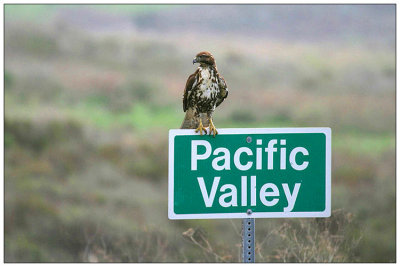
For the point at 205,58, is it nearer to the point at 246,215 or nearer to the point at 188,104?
the point at 188,104

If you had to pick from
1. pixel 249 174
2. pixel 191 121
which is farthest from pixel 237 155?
pixel 191 121

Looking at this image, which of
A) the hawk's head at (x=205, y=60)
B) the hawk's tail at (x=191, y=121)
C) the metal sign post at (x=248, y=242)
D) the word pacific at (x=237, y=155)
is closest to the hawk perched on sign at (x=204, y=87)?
the hawk's head at (x=205, y=60)

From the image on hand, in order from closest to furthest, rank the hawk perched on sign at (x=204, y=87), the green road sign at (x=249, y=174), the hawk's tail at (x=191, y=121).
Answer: the green road sign at (x=249, y=174) → the hawk's tail at (x=191, y=121) → the hawk perched on sign at (x=204, y=87)

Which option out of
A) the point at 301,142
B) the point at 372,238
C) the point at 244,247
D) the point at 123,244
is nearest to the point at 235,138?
the point at 301,142

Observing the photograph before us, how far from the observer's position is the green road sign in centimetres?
283

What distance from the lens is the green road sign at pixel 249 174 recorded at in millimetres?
2834

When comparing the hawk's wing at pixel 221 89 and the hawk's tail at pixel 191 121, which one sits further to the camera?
the hawk's wing at pixel 221 89

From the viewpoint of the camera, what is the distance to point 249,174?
9.36 feet

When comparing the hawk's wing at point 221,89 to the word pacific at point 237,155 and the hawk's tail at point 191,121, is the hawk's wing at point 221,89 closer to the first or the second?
the hawk's tail at point 191,121

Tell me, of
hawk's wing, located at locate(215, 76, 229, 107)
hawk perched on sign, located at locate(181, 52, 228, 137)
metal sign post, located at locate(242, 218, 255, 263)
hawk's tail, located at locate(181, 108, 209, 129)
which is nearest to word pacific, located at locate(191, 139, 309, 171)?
metal sign post, located at locate(242, 218, 255, 263)

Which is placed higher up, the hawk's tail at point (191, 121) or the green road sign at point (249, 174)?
the hawk's tail at point (191, 121)

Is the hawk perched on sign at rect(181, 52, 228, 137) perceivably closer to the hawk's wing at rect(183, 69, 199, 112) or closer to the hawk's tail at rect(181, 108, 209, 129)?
the hawk's wing at rect(183, 69, 199, 112)

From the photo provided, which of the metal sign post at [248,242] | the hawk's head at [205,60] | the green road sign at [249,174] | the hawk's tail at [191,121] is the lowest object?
the metal sign post at [248,242]

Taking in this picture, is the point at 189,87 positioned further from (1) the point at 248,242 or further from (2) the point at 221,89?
(1) the point at 248,242
